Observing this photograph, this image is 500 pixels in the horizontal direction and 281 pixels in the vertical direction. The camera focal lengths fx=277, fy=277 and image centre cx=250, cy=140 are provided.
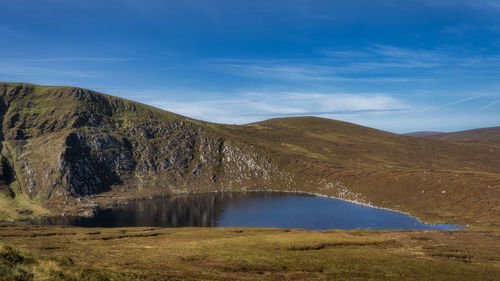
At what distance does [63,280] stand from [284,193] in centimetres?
15660

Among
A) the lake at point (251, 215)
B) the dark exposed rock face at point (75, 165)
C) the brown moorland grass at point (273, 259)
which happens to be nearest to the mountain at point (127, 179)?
the dark exposed rock face at point (75, 165)

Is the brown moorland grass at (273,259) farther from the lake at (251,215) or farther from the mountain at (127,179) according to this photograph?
the mountain at (127,179)

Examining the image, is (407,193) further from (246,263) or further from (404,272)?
(246,263)

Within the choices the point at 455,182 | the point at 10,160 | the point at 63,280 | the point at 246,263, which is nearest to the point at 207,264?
the point at 246,263

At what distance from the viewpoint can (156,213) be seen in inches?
5123

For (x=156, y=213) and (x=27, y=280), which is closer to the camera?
(x=27, y=280)

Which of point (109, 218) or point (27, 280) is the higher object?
point (27, 280)

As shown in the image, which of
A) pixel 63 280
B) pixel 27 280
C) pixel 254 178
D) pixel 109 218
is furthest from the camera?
pixel 254 178

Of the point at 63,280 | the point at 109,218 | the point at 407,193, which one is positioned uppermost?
the point at 63,280

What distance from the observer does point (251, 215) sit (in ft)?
411

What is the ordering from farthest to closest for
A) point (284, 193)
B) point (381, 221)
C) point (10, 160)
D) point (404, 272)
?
1. point (284, 193)
2. point (10, 160)
3. point (381, 221)
4. point (404, 272)

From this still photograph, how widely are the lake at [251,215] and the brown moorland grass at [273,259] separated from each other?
3580cm

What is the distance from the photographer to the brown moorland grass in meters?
30.3

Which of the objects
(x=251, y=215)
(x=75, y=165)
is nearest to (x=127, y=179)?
(x=75, y=165)
